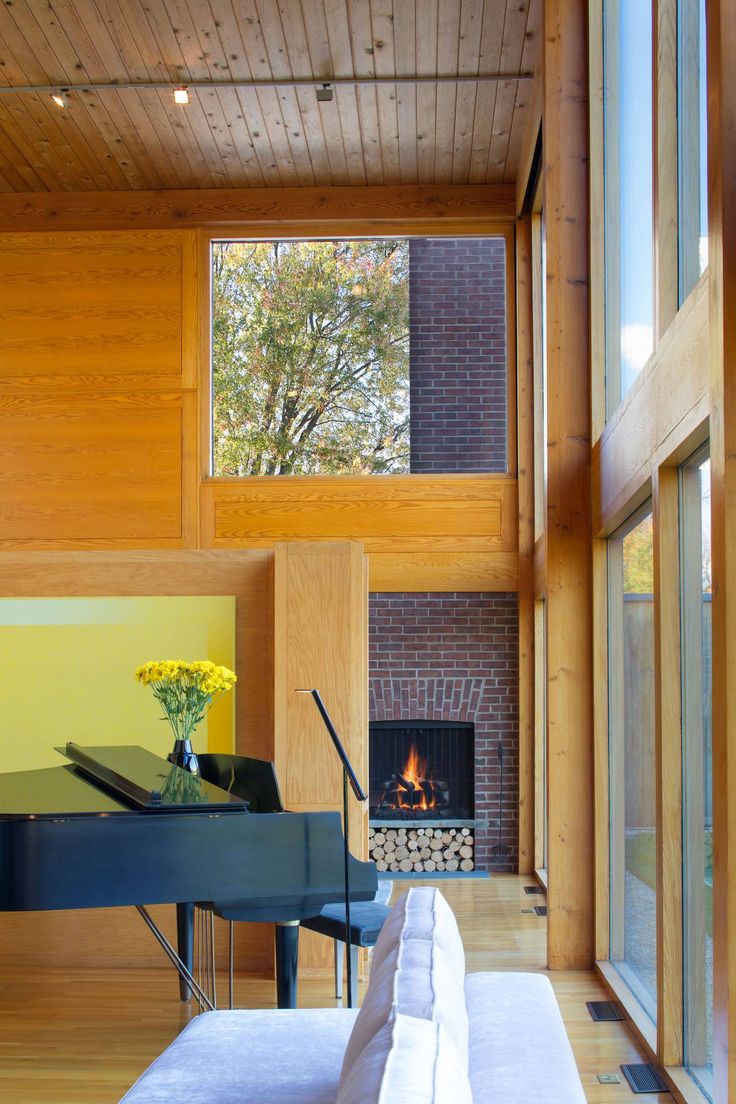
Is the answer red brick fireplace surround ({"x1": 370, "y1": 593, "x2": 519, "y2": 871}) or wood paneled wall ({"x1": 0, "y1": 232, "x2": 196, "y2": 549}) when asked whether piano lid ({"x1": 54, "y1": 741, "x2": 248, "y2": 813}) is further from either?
red brick fireplace surround ({"x1": 370, "y1": 593, "x2": 519, "y2": 871})

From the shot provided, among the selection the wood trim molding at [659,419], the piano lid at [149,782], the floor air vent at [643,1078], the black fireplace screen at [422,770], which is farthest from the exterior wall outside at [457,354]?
the floor air vent at [643,1078]

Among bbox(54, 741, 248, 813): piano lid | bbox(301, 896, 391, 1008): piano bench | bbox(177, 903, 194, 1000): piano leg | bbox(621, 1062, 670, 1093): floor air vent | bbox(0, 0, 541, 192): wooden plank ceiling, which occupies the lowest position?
bbox(621, 1062, 670, 1093): floor air vent

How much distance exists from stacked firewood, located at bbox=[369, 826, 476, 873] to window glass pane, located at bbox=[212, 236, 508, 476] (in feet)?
8.39

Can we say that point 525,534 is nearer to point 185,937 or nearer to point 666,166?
point 185,937

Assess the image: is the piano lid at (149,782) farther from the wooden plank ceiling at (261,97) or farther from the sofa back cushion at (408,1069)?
the wooden plank ceiling at (261,97)

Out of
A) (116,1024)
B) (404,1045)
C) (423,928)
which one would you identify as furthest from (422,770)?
(404,1045)

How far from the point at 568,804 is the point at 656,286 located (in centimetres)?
257

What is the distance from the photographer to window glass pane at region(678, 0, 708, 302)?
343 centimetres

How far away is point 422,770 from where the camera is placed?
8.35 m

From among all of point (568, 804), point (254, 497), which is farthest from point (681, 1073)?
point (254, 497)

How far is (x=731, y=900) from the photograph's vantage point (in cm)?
262

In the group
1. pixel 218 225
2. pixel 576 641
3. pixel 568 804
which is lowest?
pixel 568 804

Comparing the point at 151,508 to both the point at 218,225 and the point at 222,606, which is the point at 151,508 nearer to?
the point at 218,225

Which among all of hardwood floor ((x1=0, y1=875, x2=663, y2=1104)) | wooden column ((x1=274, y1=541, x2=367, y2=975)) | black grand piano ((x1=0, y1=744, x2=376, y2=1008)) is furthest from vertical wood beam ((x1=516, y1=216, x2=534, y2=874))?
black grand piano ((x1=0, y1=744, x2=376, y2=1008))
